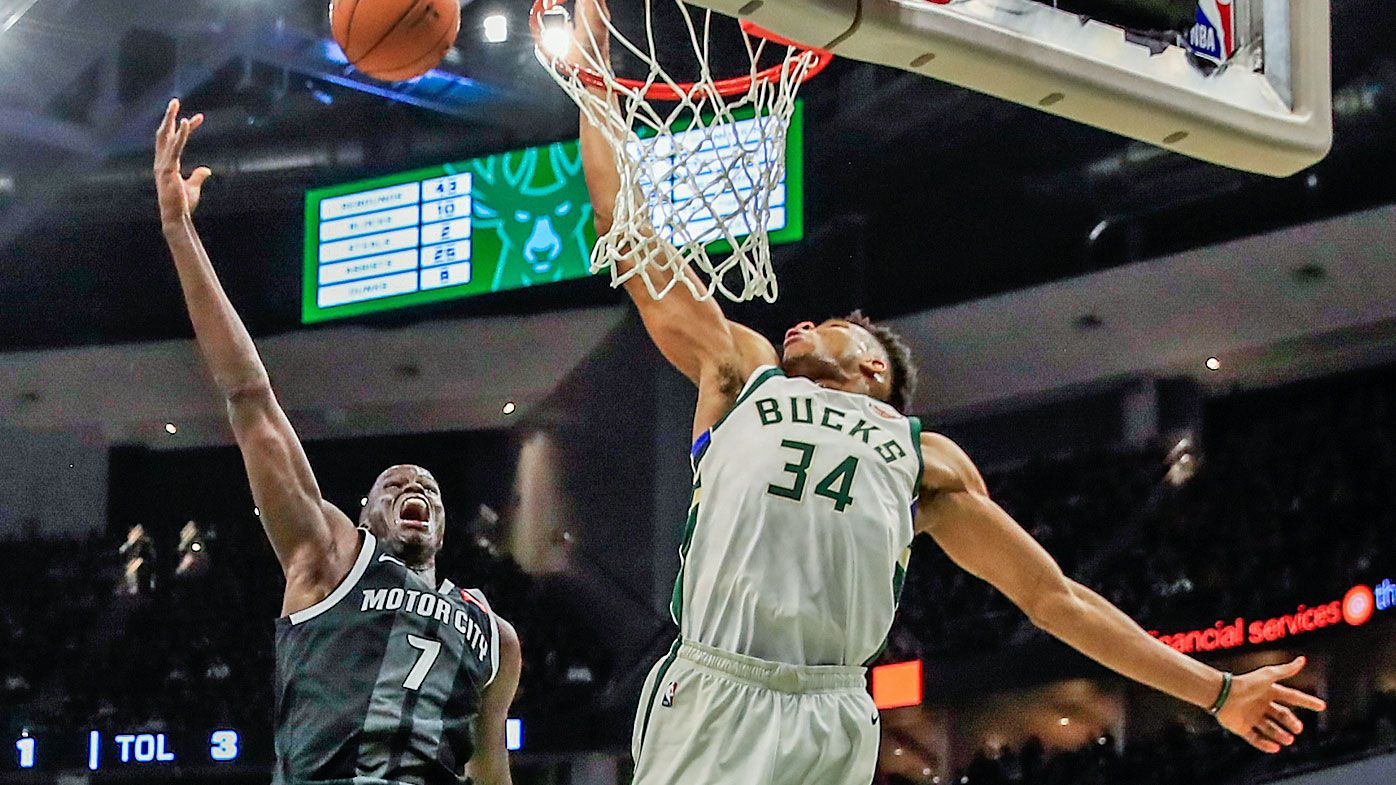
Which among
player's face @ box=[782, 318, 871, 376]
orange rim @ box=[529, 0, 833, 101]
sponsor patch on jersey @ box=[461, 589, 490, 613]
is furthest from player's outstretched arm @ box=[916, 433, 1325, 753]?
sponsor patch on jersey @ box=[461, 589, 490, 613]

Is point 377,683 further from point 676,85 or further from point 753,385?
point 676,85

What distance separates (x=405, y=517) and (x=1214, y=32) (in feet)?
6.99

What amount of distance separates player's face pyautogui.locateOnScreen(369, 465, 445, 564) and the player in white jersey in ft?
2.62

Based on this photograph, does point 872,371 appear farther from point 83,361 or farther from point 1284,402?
point 83,361

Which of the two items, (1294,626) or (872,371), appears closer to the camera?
(872,371)

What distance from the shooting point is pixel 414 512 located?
4449 millimetres

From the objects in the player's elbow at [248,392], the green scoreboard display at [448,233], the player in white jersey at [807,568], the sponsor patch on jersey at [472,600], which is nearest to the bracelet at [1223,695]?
the player in white jersey at [807,568]

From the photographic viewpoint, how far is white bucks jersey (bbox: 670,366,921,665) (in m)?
3.55

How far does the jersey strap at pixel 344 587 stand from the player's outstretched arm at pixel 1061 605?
1281 mm

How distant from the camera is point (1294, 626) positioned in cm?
1329

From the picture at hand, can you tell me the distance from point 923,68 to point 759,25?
0.41 meters

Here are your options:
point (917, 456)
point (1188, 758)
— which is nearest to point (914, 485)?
point (917, 456)

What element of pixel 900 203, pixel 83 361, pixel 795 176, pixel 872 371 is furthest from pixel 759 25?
pixel 83 361

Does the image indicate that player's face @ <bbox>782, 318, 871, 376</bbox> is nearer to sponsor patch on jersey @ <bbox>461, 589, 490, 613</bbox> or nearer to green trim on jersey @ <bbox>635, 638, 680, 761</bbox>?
green trim on jersey @ <bbox>635, 638, 680, 761</bbox>
